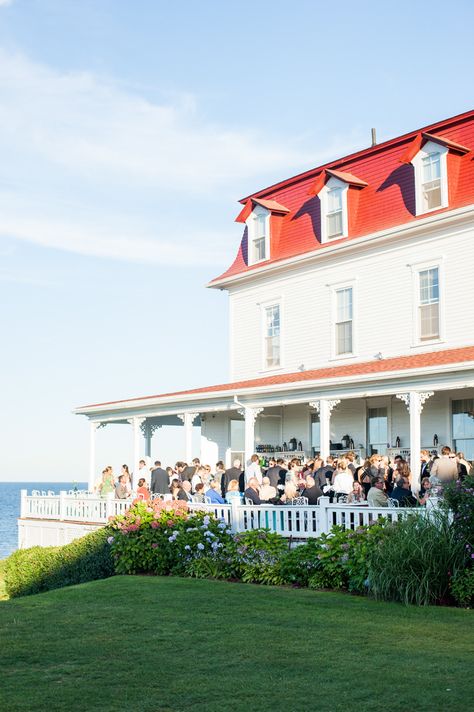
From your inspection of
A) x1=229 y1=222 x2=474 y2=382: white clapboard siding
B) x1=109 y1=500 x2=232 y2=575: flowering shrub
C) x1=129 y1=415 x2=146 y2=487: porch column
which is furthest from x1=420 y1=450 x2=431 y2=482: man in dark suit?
x1=129 y1=415 x2=146 y2=487: porch column

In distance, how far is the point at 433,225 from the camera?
2188cm

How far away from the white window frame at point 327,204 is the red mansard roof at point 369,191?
0.49ft

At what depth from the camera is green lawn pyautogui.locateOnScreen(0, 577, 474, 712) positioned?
7344 mm

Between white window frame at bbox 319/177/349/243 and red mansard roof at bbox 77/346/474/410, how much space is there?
347 centimetres

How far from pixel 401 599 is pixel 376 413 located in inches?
473

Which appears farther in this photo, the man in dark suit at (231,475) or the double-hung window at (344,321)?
the double-hung window at (344,321)

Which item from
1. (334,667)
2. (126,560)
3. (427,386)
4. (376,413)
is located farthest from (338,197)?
(334,667)

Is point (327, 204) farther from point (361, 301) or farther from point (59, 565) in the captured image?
point (59, 565)

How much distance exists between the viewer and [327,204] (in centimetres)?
2517

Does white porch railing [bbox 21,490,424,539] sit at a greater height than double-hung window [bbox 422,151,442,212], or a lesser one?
lesser

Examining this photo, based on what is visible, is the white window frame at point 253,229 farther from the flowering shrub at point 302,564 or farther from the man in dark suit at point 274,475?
the flowering shrub at point 302,564

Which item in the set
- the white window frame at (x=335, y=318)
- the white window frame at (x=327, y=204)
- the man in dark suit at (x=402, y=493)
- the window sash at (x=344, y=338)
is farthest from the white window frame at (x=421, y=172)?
the man in dark suit at (x=402, y=493)

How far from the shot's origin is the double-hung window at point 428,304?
22.1 meters

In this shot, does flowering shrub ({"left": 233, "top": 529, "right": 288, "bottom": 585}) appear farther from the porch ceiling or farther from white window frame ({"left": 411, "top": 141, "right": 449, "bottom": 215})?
white window frame ({"left": 411, "top": 141, "right": 449, "bottom": 215})
